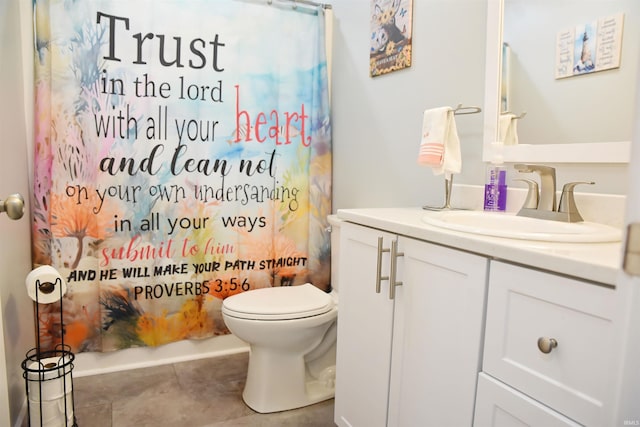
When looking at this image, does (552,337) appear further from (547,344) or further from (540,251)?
(540,251)

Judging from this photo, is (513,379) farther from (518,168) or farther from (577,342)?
(518,168)

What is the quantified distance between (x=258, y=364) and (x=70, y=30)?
1.64 m

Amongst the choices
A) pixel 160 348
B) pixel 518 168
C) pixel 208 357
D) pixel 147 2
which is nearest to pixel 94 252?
pixel 160 348

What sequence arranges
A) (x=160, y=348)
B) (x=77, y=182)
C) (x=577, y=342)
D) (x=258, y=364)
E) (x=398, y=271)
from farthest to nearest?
1. (x=160, y=348)
2. (x=77, y=182)
3. (x=258, y=364)
4. (x=398, y=271)
5. (x=577, y=342)

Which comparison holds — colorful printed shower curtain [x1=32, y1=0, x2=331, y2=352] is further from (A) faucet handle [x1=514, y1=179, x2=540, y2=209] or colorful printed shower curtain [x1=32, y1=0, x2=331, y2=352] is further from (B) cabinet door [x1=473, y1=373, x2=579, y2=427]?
(B) cabinet door [x1=473, y1=373, x2=579, y2=427]

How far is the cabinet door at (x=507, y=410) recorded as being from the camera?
76 cm

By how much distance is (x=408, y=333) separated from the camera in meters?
1.12

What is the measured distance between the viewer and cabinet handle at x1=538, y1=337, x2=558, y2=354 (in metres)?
0.74

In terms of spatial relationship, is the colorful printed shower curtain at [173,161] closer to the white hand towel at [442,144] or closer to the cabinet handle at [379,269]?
the white hand towel at [442,144]

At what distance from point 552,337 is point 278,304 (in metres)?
1.15

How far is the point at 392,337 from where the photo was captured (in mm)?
1183

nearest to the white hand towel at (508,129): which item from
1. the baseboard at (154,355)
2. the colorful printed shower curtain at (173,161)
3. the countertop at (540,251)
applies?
the countertop at (540,251)

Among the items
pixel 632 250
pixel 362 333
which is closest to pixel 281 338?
pixel 362 333

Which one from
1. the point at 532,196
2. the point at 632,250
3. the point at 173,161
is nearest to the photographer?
the point at 632,250
